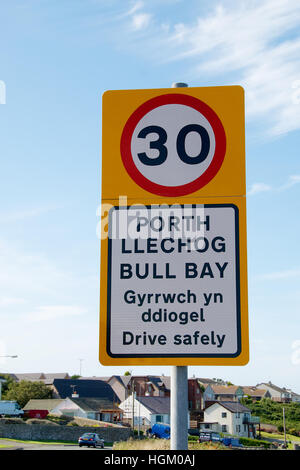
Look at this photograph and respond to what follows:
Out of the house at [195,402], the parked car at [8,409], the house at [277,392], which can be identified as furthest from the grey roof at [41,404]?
the house at [277,392]

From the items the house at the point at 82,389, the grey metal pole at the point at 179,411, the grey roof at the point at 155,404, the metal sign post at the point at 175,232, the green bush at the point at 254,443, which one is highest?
the metal sign post at the point at 175,232

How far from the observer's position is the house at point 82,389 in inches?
3162

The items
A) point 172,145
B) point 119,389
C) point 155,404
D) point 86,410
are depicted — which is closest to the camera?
point 172,145

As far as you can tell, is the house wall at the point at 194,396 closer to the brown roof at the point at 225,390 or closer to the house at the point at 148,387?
the house at the point at 148,387

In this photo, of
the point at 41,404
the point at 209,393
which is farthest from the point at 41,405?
the point at 209,393

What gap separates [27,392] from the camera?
72062mm

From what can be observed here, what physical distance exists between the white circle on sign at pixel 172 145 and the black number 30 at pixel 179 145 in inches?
0.5

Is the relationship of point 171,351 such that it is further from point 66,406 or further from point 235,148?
point 66,406

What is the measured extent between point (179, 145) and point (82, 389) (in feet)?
271

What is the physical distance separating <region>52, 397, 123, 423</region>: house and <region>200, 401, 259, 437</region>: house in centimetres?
1263

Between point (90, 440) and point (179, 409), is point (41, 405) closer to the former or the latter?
point (90, 440)

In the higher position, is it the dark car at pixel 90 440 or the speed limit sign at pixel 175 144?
the speed limit sign at pixel 175 144

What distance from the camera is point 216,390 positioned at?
354ft

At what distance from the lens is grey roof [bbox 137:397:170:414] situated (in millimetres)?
69062
